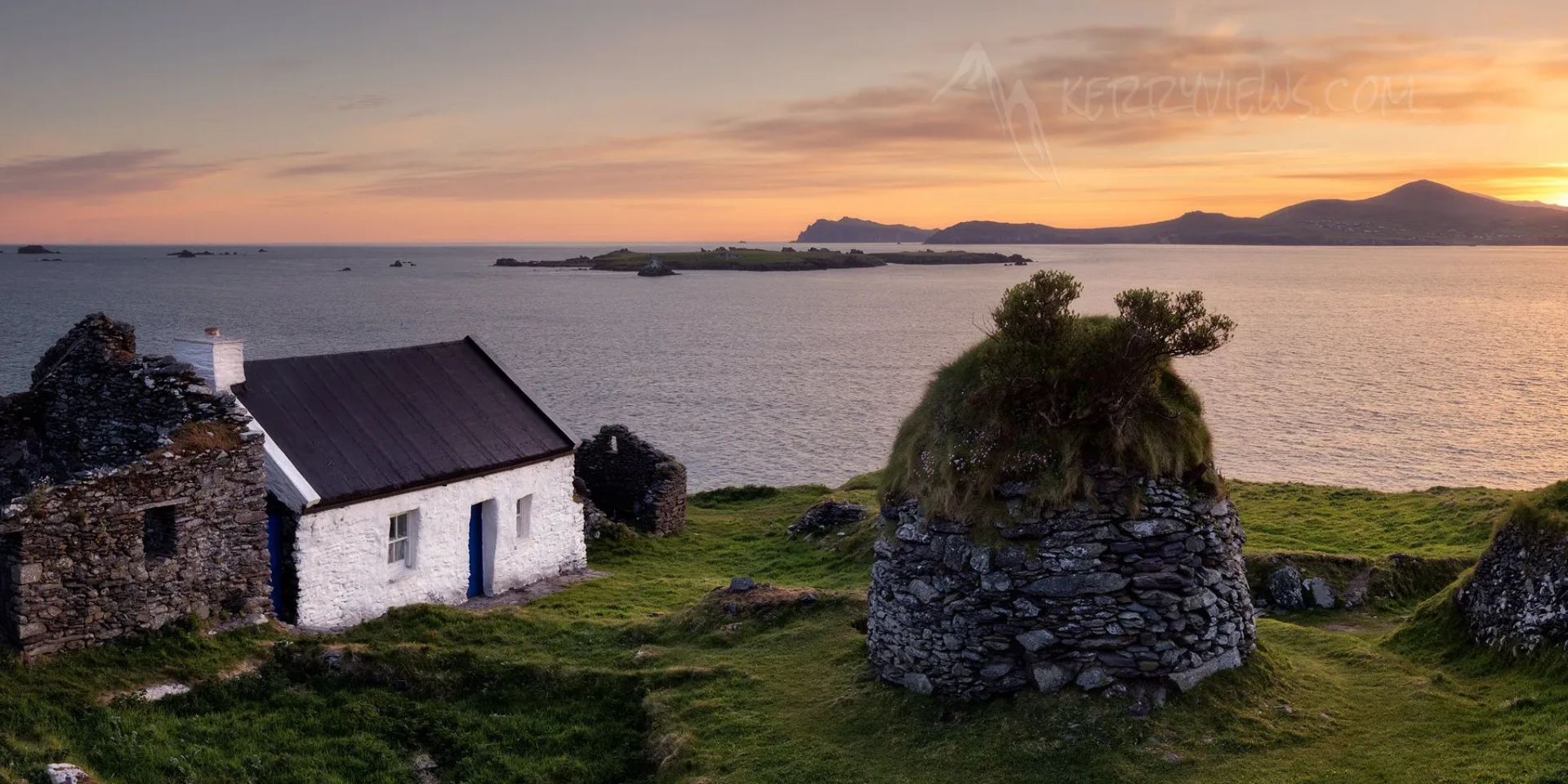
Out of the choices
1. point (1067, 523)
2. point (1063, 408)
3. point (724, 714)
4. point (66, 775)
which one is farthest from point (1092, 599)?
point (66, 775)

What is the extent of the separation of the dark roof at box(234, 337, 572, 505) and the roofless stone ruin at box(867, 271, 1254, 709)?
11.9m

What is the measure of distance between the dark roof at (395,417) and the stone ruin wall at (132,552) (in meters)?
2.11

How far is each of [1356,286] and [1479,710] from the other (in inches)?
7862

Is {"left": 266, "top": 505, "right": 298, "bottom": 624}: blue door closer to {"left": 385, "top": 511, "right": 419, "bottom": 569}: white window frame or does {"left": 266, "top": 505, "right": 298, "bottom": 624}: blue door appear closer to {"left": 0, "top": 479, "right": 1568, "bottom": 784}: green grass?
{"left": 0, "top": 479, "right": 1568, "bottom": 784}: green grass

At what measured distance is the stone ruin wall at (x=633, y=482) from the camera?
3275 cm

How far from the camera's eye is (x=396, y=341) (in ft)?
350

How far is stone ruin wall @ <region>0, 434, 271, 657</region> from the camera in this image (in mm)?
15984

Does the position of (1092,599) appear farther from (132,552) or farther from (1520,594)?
(132,552)

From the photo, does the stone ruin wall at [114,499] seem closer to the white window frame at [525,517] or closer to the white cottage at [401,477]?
the white cottage at [401,477]

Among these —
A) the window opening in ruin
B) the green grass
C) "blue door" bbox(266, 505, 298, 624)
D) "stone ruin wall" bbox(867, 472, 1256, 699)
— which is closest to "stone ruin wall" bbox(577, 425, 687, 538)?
"blue door" bbox(266, 505, 298, 624)

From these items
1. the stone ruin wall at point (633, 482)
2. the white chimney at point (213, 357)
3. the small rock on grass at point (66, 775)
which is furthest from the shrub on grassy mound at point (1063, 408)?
the stone ruin wall at point (633, 482)

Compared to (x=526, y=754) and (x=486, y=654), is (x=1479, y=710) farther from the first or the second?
(x=486, y=654)

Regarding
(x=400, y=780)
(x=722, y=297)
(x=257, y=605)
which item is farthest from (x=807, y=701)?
(x=722, y=297)

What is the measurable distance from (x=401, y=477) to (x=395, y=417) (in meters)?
2.34
